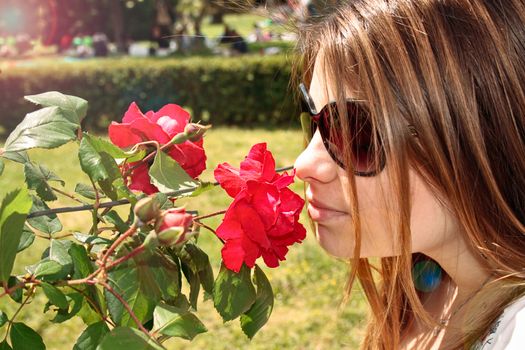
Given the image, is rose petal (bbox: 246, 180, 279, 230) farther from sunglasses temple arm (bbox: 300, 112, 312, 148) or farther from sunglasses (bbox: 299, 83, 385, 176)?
sunglasses temple arm (bbox: 300, 112, 312, 148)

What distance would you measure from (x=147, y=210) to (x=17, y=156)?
26cm

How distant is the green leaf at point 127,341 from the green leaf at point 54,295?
0.37ft

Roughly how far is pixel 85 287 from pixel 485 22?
0.76 m

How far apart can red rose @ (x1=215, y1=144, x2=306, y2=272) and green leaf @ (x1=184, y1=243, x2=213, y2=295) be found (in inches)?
1.6

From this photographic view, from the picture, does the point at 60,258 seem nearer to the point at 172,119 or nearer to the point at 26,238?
the point at 26,238

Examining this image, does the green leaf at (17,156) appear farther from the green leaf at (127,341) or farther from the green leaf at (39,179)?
the green leaf at (127,341)

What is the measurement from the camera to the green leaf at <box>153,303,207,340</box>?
85 cm

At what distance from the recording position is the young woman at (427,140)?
45.4 inches

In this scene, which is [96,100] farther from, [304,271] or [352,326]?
[352,326]

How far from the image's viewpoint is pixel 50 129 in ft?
3.01

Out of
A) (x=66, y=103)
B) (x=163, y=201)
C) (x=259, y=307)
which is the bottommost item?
(x=259, y=307)

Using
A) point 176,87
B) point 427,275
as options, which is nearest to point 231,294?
point 427,275

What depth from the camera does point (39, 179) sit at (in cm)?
98

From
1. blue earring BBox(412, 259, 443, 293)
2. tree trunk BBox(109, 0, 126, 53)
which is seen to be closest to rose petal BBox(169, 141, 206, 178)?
blue earring BBox(412, 259, 443, 293)
